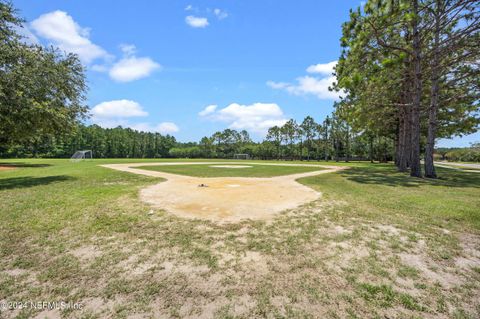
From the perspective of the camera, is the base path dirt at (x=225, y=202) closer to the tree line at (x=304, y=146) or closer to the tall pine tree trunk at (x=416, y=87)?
the tall pine tree trunk at (x=416, y=87)

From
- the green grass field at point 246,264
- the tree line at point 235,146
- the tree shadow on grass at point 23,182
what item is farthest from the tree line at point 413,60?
the tree line at point 235,146

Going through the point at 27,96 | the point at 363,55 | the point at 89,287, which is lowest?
the point at 89,287

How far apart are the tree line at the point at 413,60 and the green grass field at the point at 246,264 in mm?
7695

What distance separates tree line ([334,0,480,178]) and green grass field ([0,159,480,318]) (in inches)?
303

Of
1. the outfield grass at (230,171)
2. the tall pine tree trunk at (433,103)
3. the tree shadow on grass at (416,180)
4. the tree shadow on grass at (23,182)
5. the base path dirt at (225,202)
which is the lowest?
the tree shadow on grass at (23,182)

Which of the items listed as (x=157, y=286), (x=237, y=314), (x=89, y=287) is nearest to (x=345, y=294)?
(x=237, y=314)

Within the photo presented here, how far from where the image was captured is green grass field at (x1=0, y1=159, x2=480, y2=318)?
2.36 meters

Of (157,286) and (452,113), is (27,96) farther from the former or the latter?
(452,113)

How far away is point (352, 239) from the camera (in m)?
4.05

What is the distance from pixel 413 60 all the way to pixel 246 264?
644 inches

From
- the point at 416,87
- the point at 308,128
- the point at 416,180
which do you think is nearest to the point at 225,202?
the point at 416,180

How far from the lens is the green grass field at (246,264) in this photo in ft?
7.73

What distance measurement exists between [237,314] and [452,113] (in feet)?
75.9

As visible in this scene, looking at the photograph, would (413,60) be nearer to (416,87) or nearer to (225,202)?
(416,87)
